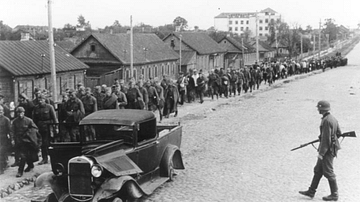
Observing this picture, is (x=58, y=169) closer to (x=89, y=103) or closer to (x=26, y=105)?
(x=26, y=105)

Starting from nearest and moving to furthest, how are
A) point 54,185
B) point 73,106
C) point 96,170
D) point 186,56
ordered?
1. point 96,170
2. point 54,185
3. point 73,106
4. point 186,56

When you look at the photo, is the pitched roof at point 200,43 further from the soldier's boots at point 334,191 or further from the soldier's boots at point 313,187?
the soldier's boots at point 334,191

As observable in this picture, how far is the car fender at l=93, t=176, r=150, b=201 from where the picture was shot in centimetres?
774

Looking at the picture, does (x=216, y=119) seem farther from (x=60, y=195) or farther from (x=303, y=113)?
(x=60, y=195)

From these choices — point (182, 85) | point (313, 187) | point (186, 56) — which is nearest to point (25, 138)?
point (313, 187)

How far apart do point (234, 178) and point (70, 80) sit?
89.0 feet

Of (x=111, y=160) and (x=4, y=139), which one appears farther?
(x=4, y=139)

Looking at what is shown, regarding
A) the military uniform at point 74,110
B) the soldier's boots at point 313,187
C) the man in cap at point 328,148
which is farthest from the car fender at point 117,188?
the military uniform at point 74,110

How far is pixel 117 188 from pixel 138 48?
4265 centimetres

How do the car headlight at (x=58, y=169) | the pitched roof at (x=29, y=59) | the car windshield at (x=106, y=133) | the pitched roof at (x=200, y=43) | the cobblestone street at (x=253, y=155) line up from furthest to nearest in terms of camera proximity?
the pitched roof at (x=200, y=43) → the pitched roof at (x=29, y=59) → the cobblestone street at (x=253, y=155) → the car windshield at (x=106, y=133) → the car headlight at (x=58, y=169)

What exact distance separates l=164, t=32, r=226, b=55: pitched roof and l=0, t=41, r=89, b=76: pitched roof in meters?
31.3

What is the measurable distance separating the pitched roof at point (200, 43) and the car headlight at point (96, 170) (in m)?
58.3

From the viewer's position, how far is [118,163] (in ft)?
27.0

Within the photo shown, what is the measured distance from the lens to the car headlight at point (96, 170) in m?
7.71
